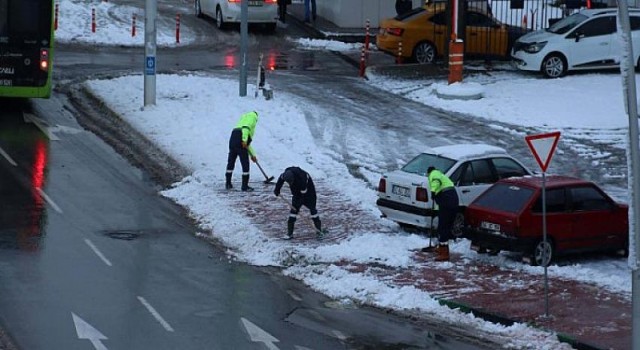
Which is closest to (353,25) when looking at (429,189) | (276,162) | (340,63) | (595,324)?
(340,63)

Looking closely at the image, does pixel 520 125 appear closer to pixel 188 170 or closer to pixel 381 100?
pixel 381 100

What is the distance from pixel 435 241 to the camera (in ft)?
69.9

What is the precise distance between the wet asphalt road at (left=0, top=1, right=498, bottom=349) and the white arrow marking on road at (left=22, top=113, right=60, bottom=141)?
12.5 inches

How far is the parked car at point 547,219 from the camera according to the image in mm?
19812

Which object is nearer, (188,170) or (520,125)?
(188,170)

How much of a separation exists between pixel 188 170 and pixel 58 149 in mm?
3129

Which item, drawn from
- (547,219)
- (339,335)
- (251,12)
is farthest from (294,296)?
(251,12)

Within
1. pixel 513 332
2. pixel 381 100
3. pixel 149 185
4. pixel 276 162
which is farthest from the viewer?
pixel 381 100

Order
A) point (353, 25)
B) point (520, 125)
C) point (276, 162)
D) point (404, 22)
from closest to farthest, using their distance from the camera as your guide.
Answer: point (276, 162) → point (520, 125) → point (404, 22) → point (353, 25)

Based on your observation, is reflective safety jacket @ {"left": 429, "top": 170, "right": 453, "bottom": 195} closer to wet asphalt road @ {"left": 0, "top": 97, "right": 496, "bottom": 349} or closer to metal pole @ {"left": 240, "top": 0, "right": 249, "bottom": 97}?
wet asphalt road @ {"left": 0, "top": 97, "right": 496, "bottom": 349}

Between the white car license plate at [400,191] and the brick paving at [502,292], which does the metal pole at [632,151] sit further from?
the white car license plate at [400,191]

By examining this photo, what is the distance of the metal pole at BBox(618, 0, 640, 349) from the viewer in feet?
46.4

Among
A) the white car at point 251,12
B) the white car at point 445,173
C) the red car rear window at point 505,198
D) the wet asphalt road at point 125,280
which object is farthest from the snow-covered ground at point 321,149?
the white car at point 251,12

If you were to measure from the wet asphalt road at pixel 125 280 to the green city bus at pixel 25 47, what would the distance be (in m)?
2.17
